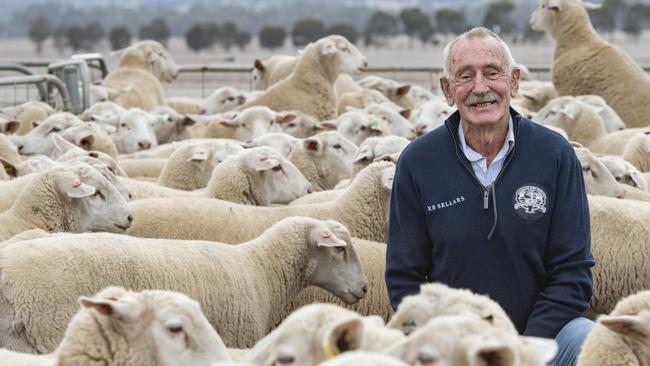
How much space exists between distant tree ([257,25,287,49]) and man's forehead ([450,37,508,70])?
60.9 m

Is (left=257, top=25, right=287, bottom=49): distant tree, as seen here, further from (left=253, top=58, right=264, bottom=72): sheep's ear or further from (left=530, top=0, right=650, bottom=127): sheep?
(left=530, top=0, right=650, bottom=127): sheep

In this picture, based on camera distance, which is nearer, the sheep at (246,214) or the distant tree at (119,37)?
the sheep at (246,214)

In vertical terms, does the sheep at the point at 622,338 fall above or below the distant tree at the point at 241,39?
above

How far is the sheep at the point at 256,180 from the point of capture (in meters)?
7.31

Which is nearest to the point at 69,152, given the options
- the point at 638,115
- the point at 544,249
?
the point at 544,249

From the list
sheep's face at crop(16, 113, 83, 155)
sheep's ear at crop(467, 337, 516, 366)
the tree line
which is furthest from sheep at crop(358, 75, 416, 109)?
the tree line

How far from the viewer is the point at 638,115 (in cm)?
1225

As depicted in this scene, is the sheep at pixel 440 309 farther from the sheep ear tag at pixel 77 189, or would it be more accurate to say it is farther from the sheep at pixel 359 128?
the sheep at pixel 359 128

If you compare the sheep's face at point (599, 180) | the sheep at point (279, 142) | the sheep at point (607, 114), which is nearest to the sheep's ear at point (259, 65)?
the sheep at point (607, 114)

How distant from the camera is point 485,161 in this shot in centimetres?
476

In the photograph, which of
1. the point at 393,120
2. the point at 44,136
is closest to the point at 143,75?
the point at 393,120

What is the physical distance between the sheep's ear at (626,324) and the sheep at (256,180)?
11.6ft

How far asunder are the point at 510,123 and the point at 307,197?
2.84m

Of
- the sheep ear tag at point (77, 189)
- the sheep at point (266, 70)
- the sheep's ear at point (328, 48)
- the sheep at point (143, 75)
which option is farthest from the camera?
the sheep at point (266, 70)
